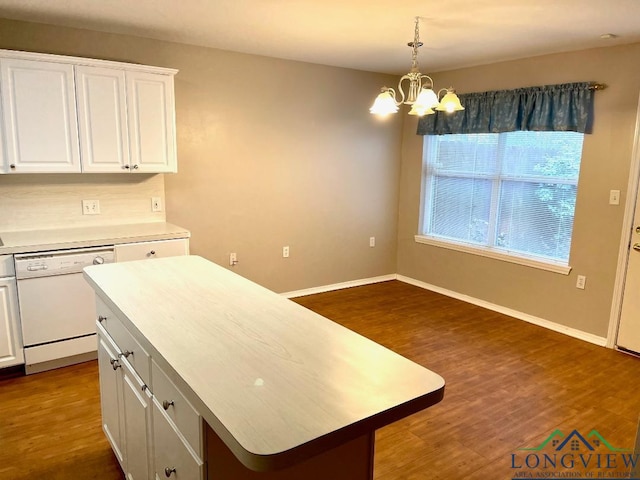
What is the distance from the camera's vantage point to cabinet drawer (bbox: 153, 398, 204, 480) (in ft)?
4.15

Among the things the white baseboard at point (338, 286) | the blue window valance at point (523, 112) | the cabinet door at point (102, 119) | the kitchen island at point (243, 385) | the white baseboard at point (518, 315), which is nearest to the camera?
the kitchen island at point (243, 385)

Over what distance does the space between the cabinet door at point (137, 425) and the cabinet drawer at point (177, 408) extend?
0.43ft

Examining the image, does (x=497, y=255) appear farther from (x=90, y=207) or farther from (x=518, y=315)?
(x=90, y=207)

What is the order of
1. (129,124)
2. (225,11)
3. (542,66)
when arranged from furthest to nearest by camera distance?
1. (542,66)
2. (129,124)
3. (225,11)

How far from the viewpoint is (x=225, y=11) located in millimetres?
2961

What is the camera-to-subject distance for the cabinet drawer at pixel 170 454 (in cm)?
126

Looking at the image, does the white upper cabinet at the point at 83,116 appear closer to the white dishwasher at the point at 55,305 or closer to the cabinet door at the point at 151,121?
the cabinet door at the point at 151,121

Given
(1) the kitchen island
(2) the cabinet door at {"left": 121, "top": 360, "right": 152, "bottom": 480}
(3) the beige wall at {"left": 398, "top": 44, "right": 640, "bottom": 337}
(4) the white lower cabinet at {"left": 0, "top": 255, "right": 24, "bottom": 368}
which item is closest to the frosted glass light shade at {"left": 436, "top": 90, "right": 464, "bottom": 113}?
(1) the kitchen island

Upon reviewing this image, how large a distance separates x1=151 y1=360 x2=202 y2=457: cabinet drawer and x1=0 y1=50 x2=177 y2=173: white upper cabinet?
2.37m

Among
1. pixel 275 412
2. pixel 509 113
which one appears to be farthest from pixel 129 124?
pixel 509 113

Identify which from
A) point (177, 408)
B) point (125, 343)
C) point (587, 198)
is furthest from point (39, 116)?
point (587, 198)

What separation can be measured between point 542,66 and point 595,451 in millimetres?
3191

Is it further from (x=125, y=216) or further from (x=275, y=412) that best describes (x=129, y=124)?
(x=275, y=412)
